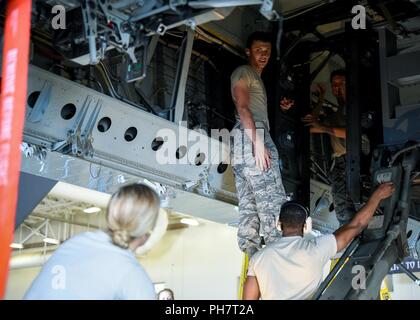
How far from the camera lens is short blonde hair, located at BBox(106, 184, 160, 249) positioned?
2.51 m

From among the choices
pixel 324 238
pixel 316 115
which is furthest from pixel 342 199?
pixel 324 238

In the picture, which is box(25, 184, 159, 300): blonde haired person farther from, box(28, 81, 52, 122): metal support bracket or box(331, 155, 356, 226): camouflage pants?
box(331, 155, 356, 226): camouflage pants

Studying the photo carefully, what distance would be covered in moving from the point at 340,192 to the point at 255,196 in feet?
5.48

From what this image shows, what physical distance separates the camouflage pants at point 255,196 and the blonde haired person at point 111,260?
290 centimetres

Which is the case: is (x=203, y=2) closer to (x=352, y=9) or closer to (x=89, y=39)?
(x=89, y=39)

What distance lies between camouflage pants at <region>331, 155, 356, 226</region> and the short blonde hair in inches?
177

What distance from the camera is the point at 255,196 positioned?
554 cm

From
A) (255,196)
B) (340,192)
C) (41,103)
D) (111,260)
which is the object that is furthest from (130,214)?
(340,192)

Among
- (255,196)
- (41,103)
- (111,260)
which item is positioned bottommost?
(111,260)

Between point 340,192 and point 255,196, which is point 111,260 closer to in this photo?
point 255,196

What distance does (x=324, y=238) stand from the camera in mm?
4094

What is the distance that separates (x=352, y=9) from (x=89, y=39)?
112 inches

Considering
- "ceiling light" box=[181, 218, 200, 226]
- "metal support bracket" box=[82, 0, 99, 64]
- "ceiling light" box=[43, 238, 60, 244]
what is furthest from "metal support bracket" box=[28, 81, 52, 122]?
"ceiling light" box=[43, 238, 60, 244]
